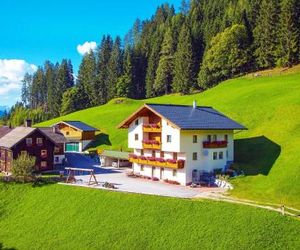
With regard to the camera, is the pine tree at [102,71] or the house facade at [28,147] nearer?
the house facade at [28,147]

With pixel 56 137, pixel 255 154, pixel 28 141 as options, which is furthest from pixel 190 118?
pixel 56 137

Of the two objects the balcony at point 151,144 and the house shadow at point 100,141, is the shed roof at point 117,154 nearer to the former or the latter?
the balcony at point 151,144

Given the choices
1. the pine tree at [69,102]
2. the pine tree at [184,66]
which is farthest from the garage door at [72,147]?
the pine tree at [69,102]

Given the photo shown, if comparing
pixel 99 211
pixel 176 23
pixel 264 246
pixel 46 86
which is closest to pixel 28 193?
pixel 99 211

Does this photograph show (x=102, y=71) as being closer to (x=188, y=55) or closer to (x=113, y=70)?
(x=113, y=70)

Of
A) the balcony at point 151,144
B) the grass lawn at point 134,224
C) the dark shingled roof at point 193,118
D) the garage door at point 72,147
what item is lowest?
the grass lawn at point 134,224

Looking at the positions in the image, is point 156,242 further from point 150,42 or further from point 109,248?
point 150,42

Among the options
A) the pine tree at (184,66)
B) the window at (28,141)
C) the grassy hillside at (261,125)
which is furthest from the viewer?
the pine tree at (184,66)
